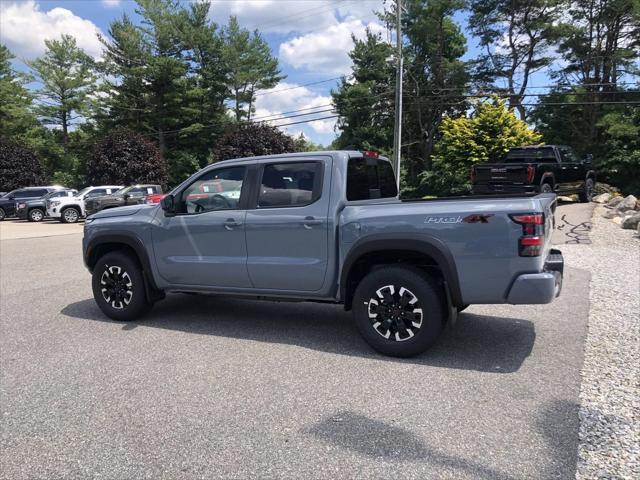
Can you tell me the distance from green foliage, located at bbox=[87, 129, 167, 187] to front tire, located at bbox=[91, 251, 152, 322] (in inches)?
1205

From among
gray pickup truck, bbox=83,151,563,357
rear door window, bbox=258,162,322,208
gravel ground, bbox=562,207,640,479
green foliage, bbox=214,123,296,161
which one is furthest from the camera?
green foliage, bbox=214,123,296,161

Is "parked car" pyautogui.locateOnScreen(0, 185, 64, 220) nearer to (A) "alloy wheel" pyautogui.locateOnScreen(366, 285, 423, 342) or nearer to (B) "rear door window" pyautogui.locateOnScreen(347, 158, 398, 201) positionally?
(B) "rear door window" pyautogui.locateOnScreen(347, 158, 398, 201)

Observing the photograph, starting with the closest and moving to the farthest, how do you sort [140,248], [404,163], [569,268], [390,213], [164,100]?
[390,213], [140,248], [569,268], [404,163], [164,100]

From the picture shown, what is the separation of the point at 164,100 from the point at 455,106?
2676 cm

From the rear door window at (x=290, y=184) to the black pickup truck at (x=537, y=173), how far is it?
931 cm

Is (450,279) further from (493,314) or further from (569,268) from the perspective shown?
(569,268)

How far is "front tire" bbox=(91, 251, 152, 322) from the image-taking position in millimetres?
5809

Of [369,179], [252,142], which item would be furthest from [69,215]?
[369,179]

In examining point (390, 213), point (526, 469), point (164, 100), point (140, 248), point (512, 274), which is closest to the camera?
point (526, 469)

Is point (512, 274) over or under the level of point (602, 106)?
under

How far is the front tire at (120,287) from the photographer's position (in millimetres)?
5809

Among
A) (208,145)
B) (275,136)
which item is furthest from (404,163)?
(208,145)

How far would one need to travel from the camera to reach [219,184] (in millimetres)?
5375

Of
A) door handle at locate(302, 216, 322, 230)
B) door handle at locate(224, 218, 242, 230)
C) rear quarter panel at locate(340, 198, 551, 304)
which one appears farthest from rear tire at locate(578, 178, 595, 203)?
door handle at locate(224, 218, 242, 230)
